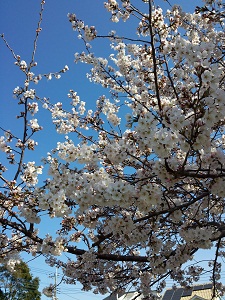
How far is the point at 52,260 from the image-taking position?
5961 mm

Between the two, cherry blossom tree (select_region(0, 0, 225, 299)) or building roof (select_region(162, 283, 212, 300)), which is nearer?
cherry blossom tree (select_region(0, 0, 225, 299))

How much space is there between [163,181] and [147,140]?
472mm

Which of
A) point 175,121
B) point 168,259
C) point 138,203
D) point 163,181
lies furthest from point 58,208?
point 168,259

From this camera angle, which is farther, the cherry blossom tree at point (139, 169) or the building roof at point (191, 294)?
the building roof at point (191, 294)

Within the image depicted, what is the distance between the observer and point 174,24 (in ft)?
16.0

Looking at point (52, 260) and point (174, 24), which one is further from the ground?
point (174, 24)

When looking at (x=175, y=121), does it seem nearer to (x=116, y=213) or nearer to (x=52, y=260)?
(x=116, y=213)

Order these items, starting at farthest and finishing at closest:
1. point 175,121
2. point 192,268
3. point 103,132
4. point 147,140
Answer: point 192,268 → point 103,132 → point 147,140 → point 175,121

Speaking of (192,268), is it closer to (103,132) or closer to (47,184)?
(103,132)

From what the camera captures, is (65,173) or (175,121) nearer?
(175,121)

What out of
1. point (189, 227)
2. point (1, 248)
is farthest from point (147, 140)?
point (1, 248)

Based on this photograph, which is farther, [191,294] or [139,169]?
[191,294]

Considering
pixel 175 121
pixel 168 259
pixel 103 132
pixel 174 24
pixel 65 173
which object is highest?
pixel 174 24

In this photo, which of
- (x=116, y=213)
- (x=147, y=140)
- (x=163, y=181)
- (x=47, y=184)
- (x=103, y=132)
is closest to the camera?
(x=147, y=140)
